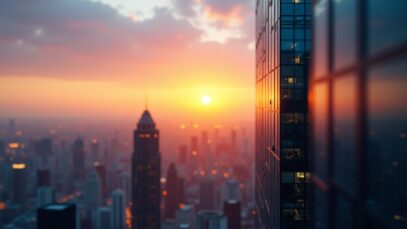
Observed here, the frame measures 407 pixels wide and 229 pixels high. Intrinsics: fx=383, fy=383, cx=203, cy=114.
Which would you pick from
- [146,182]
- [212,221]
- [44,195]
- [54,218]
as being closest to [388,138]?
[54,218]

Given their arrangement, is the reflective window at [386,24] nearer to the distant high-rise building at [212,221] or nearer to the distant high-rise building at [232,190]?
the distant high-rise building at [212,221]

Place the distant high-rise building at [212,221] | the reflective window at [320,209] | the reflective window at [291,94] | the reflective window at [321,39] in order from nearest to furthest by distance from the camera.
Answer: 1. the reflective window at [321,39]
2. the reflective window at [320,209]
3. the reflective window at [291,94]
4. the distant high-rise building at [212,221]

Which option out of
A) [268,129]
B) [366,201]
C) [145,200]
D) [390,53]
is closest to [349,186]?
[366,201]

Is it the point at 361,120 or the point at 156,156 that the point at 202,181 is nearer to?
the point at 156,156

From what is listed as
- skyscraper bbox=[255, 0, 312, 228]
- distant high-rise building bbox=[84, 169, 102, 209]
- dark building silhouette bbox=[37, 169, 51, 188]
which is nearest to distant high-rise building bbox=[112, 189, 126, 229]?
distant high-rise building bbox=[84, 169, 102, 209]

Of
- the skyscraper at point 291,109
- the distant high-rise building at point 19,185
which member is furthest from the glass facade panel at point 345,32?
the distant high-rise building at point 19,185

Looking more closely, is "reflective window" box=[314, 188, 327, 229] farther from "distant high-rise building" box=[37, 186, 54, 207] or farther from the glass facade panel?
"distant high-rise building" box=[37, 186, 54, 207]
